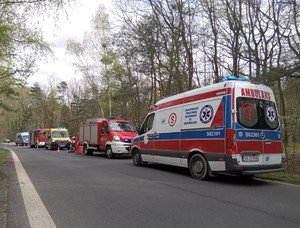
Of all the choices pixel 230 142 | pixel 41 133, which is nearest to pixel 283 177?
pixel 230 142

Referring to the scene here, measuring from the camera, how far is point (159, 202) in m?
7.43

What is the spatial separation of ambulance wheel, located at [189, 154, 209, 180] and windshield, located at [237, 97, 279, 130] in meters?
1.79

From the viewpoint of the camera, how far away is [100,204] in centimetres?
725

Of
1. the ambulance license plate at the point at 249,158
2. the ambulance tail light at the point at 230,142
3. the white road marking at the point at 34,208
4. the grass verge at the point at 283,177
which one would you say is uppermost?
the ambulance tail light at the point at 230,142

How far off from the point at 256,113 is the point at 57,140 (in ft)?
95.1

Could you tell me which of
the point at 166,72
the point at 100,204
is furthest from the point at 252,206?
the point at 166,72

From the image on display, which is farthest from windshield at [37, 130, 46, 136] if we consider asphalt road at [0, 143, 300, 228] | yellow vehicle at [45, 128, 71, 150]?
asphalt road at [0, 143, 300, 228]

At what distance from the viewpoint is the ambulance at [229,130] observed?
974 cm

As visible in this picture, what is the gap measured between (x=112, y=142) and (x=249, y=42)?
9992 millimetres

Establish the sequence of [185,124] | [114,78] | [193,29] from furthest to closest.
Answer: [114,78]
[193,29]
[185,124]

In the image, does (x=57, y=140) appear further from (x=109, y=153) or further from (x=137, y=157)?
(x=137, y=157)

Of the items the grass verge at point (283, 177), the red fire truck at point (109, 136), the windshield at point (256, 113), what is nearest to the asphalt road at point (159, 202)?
the grass verge at point (283, 177)

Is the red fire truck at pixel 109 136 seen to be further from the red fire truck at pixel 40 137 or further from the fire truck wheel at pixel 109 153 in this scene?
the red fire truck at pixel 40 137

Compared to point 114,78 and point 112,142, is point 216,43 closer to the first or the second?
point 112,142
